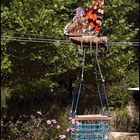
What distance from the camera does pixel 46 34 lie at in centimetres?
1184

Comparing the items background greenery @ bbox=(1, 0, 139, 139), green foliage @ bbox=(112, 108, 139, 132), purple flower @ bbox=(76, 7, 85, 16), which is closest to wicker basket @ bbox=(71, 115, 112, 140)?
purple flower @ bbox=(76, 7, 85, 16)

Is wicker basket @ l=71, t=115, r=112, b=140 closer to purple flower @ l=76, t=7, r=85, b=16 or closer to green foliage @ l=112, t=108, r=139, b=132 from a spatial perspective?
purple flower @ l=76, t=7, r=85, b=16

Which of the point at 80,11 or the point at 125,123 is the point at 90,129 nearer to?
the point at 80,11

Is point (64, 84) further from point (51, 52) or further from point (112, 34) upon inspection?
point (51, 52)

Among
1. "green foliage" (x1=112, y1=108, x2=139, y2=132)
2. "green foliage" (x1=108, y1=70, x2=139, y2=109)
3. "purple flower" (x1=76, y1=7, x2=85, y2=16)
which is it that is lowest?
"green foliage" (x1=108, y1=70, x2=139, y2=109)

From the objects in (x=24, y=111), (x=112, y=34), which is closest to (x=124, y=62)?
(x=112, y=34)

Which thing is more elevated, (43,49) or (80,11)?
(80,11)

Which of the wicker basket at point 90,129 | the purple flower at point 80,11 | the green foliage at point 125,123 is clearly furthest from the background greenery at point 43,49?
the wicker basket at point 90,129

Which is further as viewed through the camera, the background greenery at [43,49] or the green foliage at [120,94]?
the green foliage at [120,94]

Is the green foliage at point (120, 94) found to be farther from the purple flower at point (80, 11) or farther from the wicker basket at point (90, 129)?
the purple flower at point (80, 11)

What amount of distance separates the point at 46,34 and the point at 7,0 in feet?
5.59

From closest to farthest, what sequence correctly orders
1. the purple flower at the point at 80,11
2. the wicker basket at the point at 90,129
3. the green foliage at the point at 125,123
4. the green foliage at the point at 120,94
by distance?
the wicker basket at the point at 90,129
the purple flower at the point at 80,11
the green foliage at the point at 125,123
the green foliage at the point at 120,94

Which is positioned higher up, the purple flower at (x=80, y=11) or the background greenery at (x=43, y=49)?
the purple flower at (x=80, y=11)

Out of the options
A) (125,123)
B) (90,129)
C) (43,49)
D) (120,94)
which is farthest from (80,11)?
(120,94)
